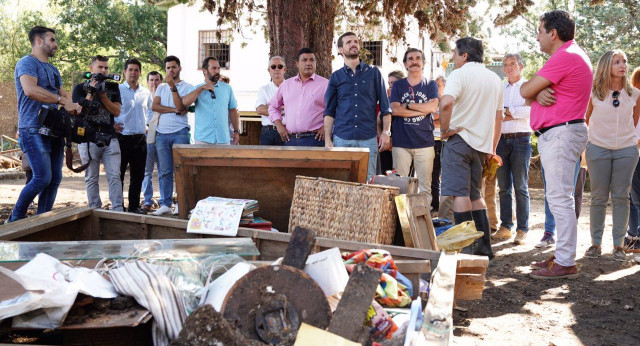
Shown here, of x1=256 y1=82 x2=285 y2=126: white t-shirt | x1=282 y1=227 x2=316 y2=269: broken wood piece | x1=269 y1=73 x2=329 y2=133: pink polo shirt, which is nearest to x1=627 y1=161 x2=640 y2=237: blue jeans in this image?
x1=269 y1=73 x2=329 y2=133: pink polo shirt

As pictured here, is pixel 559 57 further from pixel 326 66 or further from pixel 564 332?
pixel 326 66

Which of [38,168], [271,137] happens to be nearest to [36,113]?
[38,168]

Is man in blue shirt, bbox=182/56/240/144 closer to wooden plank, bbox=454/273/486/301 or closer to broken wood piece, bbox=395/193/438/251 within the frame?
broken wood piece, bbox=395/193/438/251

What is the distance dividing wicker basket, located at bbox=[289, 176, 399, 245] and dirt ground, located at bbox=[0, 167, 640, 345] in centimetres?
87

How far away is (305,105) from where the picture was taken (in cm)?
681

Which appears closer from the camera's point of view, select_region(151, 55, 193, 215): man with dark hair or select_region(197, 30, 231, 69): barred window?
select_region(151, 55, 193, 215): man with dark hair

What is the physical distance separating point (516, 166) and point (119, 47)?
79.5 ft

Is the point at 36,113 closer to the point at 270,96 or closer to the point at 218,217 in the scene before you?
the point at 218,217

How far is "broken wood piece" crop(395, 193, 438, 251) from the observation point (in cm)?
446

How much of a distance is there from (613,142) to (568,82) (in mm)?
1281

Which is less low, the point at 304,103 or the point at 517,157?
the point at 304,103

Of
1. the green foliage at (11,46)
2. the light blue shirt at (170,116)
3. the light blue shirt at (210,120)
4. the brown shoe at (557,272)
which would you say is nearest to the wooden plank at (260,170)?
the brown shoe at (557,272)

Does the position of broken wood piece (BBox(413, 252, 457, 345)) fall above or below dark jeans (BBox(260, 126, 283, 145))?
below

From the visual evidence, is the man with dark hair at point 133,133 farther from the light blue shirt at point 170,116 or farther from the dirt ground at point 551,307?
the dirt ground at point 551,307
